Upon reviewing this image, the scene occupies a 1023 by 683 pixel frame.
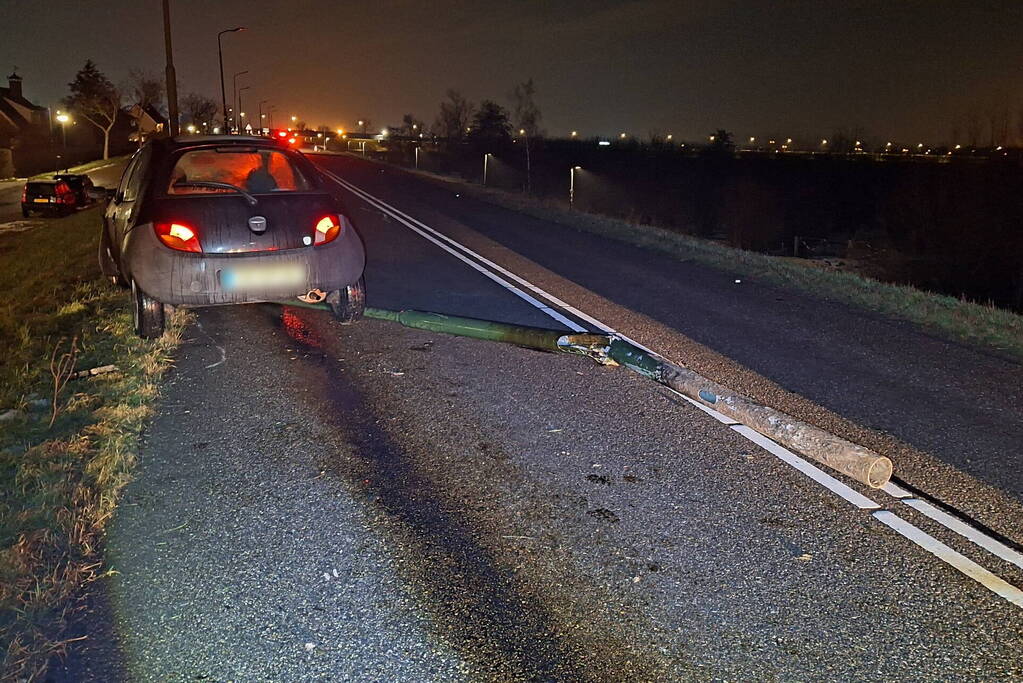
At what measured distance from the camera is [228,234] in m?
7.05

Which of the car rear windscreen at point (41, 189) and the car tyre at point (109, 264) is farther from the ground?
the car rear windscreen at point (41, 189)

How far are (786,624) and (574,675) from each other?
0.93 m

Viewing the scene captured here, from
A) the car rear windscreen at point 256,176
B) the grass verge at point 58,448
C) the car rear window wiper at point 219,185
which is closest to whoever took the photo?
the grass verge at point 58,448

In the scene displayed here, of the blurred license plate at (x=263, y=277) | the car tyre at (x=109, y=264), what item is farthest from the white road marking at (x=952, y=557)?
the car tyre at (x=109, y=264)

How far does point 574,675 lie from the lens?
9.70ft

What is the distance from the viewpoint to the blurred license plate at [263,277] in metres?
7.03

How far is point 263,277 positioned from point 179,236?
0.75 meters

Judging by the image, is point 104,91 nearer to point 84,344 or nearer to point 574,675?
point 84,344

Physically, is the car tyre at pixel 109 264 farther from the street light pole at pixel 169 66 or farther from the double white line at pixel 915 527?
the street light pole at pixel 169 66

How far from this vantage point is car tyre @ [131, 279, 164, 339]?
7355 millimetres

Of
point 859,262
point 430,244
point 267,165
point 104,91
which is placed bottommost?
point 859,262

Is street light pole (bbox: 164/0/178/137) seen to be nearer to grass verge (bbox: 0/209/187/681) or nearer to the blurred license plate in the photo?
grass verge (bbox: 0/209/187/681)

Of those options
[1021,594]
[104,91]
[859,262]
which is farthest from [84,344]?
[104,91]

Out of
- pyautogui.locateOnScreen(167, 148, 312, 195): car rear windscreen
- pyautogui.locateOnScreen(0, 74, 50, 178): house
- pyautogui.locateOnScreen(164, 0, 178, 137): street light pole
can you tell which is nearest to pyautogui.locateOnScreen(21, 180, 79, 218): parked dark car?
pyautogui.locateOnScreen(164, 0, 178, 137): street light pole
